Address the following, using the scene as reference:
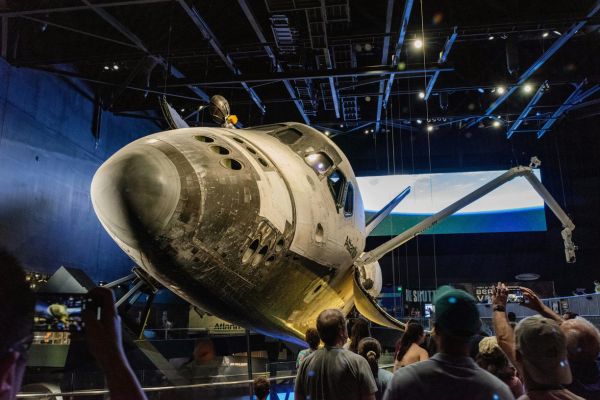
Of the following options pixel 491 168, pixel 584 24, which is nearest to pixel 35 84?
pixel 584 24

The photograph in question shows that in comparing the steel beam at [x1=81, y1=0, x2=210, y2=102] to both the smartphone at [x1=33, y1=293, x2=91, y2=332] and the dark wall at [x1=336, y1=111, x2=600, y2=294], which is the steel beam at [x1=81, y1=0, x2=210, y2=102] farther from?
the smartphone at [x1=33, y1=293, x2=91, y2=332]

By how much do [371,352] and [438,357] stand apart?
2185 mm

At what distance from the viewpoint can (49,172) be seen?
13.2 meters

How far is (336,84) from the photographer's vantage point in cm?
1625

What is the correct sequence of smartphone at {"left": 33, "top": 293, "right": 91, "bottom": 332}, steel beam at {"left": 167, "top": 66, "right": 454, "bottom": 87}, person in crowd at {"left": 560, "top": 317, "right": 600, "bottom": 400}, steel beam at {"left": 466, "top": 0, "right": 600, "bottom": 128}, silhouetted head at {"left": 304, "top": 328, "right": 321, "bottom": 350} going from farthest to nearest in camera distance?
steel beam at {"left": 167, "top": 66, "right": 454, "bottom": 87}, steel beam at {"left": 466, "top": 0, "right": 600, "bottom": 128}, silhouetted head at {"left": 304, "top": 328, "right": 321, "bottom": 350}, person in crowd at {"left": 560, "top": 317, "right": 600, "bottom": 400}, smartphone at {"left": 33, "top": 293, "right": 91, "bottom": 332}

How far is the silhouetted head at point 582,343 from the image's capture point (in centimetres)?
266

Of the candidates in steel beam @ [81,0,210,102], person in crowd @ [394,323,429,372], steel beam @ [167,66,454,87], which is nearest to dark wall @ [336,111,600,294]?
steel beam @ [167,66,454,87]

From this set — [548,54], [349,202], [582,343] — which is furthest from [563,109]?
[582,343]

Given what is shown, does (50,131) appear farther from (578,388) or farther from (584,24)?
(584,24)

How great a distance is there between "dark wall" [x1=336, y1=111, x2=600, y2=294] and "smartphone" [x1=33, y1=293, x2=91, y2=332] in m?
20.3

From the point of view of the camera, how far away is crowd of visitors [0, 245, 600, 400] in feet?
3.34

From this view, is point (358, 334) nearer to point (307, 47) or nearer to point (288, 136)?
point (288, 136)

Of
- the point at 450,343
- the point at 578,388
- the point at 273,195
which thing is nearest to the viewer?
the point at 450,343

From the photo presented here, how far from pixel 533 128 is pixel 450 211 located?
16540mm
